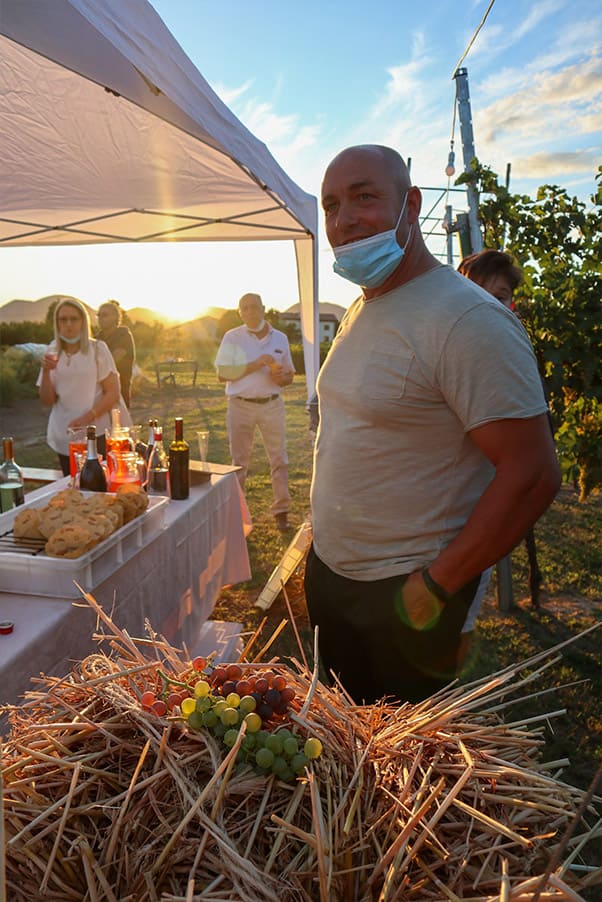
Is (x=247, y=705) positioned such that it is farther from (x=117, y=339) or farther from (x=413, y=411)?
(x=117, y=339)

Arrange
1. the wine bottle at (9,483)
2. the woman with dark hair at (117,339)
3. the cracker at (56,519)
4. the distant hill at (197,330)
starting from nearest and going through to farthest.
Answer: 1. the cracker at (56,519)
2. the wine bottle at (9,483)
3. the woman with dark hair at (117,339)
4. the distant hill at (197,330)

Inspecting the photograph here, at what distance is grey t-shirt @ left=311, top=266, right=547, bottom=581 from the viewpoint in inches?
53.9

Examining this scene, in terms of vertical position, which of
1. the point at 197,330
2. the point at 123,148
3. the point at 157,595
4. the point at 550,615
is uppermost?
the point at 123,148

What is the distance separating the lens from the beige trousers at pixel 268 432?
5.78 m

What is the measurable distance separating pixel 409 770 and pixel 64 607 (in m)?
1.29

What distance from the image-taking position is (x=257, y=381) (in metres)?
5.72

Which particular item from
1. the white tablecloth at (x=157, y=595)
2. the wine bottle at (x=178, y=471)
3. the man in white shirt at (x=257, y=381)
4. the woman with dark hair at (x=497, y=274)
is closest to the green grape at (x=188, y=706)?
the white tablecloth at (x=157, y=595)

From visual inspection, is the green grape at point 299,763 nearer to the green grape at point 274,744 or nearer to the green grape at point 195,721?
the green grape at point 274,744

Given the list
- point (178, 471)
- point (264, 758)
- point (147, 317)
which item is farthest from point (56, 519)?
point (147, 317)

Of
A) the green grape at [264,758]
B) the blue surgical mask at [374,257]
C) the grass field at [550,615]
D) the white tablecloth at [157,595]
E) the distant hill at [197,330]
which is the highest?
the distant hill at [197,330]

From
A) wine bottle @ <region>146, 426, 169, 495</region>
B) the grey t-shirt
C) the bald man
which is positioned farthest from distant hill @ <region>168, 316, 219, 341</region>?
the grey t-shirt

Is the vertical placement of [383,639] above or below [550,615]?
above

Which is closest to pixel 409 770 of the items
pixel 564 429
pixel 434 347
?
pixel 434 347

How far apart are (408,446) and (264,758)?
975 millimetres
